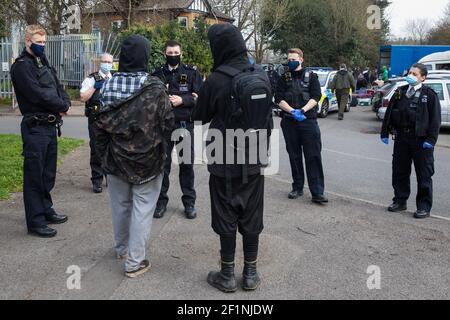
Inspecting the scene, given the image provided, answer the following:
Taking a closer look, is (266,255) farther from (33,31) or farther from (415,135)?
(33,31)

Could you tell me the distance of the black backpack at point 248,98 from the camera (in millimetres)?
3537

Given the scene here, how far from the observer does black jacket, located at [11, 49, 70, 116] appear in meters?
4.68

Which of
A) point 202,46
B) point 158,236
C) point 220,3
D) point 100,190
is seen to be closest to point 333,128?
point 202,46

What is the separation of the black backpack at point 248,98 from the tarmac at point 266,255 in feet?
4.35

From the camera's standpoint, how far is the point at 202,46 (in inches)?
816

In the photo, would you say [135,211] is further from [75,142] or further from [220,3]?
[220,3]

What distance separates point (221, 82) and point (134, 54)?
0.80 metres

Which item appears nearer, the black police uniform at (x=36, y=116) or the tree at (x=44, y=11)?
the black police uniform at (x=36, y=116)

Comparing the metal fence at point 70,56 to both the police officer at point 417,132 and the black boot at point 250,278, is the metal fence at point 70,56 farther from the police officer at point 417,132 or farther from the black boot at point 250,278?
the black boot at point 250,278

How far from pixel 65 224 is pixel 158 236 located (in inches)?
44.6

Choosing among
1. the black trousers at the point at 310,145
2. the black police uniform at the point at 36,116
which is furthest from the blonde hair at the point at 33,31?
the black trousers at the point at 310,145

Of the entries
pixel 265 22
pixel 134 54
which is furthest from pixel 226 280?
pixel 265 22

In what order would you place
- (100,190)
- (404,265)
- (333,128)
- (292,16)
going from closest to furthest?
(404,265) → (100,190) → (333,128) → (292,16)

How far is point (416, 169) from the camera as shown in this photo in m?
5.92
